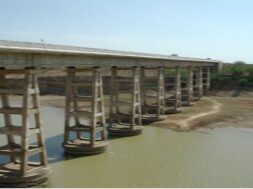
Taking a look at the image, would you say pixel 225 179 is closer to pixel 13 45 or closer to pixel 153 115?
pixel 13 45

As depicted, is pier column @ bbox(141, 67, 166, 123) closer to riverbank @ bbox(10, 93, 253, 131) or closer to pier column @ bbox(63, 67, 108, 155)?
riverbank @ bbox(10, 93, 253, 131)

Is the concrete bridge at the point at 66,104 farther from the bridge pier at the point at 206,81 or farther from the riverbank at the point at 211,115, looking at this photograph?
the bridge pier at the point at 206,81

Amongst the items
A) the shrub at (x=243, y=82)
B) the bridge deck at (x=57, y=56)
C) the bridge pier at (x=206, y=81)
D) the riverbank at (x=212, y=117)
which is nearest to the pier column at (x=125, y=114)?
the bridge deck at (x=57, y=56)


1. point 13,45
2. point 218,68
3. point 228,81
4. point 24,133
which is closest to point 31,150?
point 24,133

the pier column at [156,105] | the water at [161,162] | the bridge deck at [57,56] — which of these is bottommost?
the water at [161,162]

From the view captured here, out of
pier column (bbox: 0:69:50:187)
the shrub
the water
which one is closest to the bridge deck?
pier column (bbox: 0:69:50:187)
